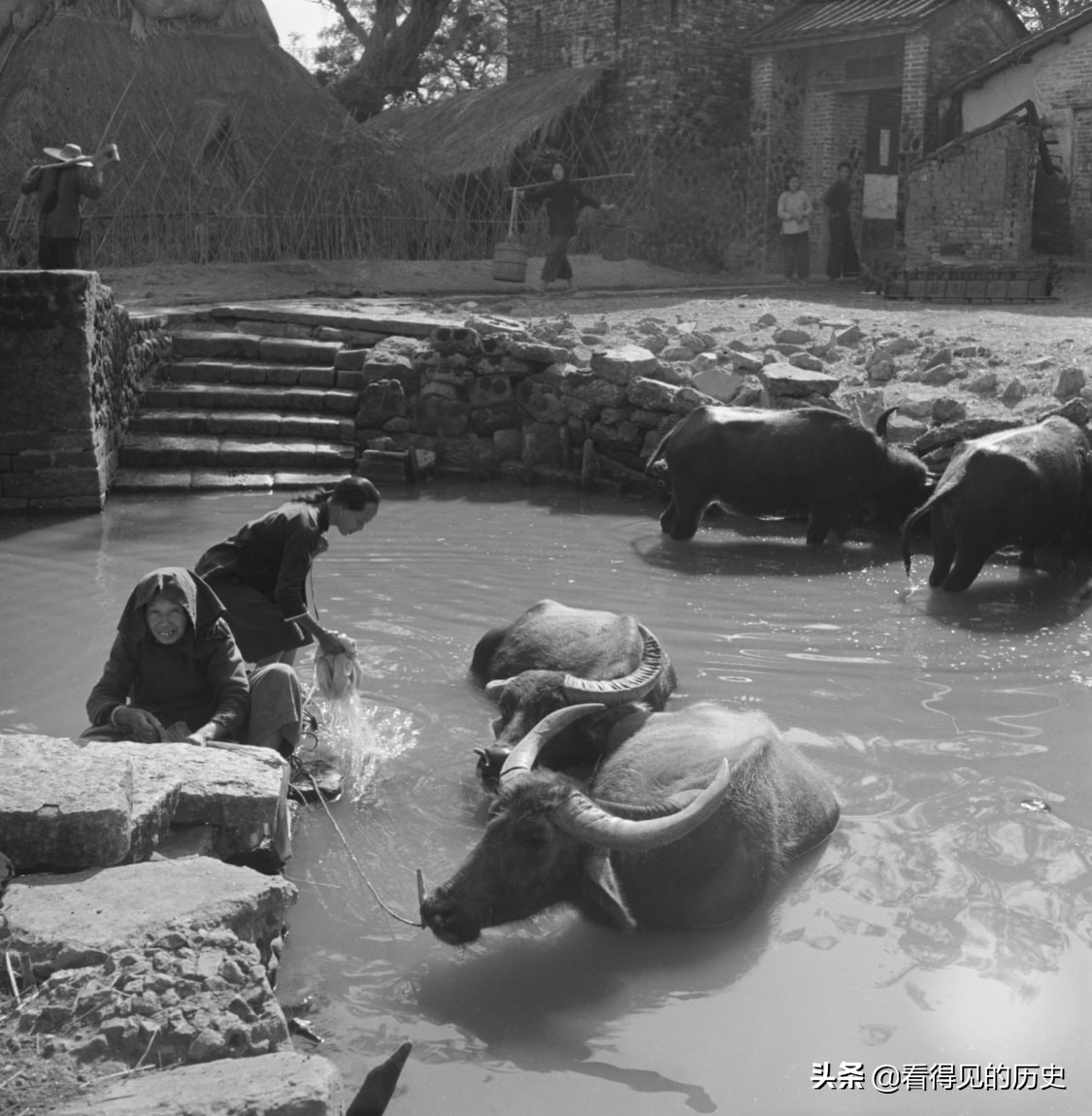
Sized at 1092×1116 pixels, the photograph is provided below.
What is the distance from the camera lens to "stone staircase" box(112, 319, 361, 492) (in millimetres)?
12984

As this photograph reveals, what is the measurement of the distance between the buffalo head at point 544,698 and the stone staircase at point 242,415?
23.6ft

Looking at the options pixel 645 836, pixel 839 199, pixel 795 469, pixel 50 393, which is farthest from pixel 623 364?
pixel 839 199

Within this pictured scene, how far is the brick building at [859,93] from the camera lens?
22.0m

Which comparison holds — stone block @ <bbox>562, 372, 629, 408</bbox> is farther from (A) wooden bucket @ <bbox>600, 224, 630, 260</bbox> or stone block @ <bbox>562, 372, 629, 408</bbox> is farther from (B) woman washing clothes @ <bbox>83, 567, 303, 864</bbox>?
(A) wooden bucket @ <bbox>600, 224, 630, 260</bbox>

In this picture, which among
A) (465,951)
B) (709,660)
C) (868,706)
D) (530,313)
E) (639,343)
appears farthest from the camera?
(530,313)

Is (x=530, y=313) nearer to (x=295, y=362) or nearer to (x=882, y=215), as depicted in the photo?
(x=295, y=362)

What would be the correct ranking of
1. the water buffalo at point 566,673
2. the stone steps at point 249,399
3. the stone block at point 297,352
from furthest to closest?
the stone block at point 297,352, the stone steps at point 249,399, the water buffalo at point 566,673

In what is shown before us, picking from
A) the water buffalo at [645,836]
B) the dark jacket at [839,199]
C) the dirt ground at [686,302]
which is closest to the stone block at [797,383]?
the dirt ground at [686,302]

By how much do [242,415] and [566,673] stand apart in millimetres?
7901

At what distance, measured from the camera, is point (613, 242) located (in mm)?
23266

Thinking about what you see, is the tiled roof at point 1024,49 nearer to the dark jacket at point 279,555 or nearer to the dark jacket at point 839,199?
the dark jacket at point 839,199

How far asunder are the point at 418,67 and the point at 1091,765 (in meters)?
26.3

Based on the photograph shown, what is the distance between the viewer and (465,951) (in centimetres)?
470

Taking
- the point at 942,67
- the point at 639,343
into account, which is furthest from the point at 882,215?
the point at 639,343
